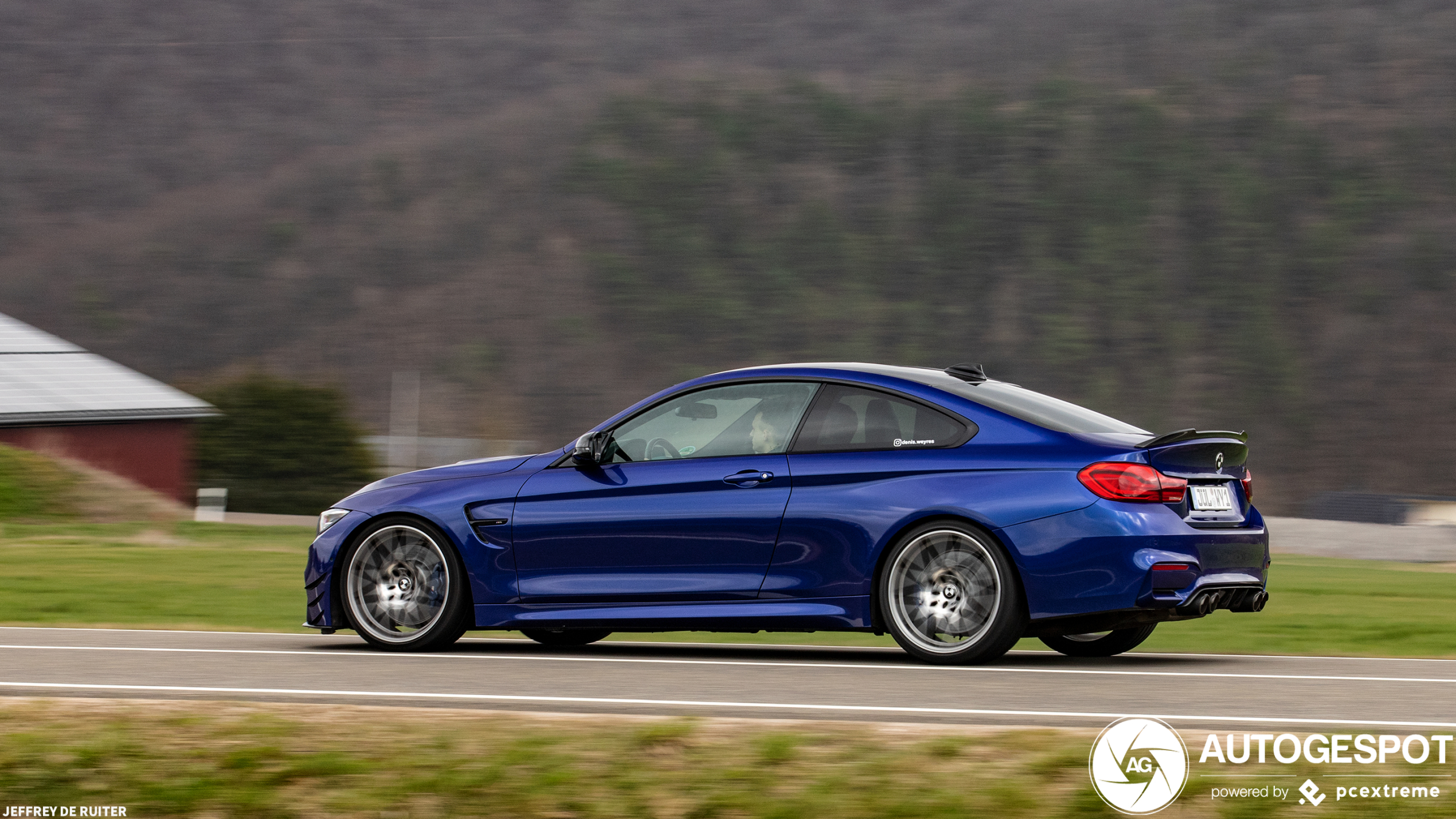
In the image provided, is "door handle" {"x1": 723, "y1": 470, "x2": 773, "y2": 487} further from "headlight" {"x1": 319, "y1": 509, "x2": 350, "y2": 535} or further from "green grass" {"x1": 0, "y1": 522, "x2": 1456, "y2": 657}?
"green grass" {"x1": 0, "y1": 522, "x2": 1456, "y2": 657}

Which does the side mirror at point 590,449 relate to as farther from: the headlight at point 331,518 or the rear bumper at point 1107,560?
the rear bumper at point 1107,560

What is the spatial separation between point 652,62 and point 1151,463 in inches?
4709

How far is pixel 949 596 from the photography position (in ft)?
26.5

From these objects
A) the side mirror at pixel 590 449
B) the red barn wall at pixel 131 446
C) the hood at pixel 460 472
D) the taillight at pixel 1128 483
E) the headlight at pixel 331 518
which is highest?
the red barn wall at pixel 131 446

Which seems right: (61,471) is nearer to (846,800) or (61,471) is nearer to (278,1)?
(846,800)

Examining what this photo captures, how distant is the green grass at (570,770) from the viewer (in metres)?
4.85

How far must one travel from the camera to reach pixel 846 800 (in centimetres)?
486

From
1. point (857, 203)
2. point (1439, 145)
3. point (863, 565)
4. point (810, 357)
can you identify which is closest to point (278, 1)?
point (857, 203)

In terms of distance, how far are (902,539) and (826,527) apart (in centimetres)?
37

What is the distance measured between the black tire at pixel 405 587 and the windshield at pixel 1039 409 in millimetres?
2707

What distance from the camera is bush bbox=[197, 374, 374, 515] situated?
6228cm

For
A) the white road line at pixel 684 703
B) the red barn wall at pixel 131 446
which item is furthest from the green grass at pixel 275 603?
the red barn wall at pixel 131 446

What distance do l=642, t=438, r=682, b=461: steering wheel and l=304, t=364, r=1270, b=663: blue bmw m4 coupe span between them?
0.01 meters

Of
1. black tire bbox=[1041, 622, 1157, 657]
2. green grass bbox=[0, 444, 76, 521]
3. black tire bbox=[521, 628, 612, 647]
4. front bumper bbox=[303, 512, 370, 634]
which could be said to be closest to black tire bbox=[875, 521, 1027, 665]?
black tire bbox=[1041, 622, 1157, 657]
